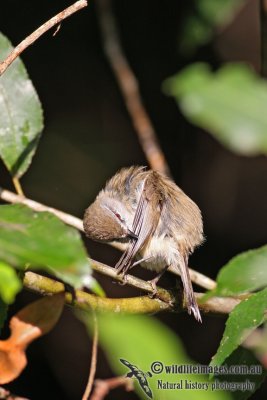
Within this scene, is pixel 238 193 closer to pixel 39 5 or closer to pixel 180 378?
pixel 39 5

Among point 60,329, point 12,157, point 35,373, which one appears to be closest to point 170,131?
point 60,329

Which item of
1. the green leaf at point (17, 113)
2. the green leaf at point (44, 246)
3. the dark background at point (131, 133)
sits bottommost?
the dark background at point (131, 133)

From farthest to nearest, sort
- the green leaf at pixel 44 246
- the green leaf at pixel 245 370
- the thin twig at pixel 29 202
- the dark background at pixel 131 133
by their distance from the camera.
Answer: the dark background at pixel 131 133 → the thin twig at pixel 29 202 → the green leaf at pixel 245 370 → the green leaf at pixel 44 246

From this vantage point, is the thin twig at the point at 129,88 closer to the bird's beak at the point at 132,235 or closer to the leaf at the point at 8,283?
the bird's beak at the point at 132,235

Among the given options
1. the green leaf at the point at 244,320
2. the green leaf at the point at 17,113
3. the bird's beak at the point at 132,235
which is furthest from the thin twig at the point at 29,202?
the green leaf at the point at 244,320

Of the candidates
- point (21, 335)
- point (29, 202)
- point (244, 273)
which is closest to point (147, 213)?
point (29, 202)

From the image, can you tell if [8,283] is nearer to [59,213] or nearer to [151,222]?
[59,213]

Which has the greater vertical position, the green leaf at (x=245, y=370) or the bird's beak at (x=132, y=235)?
the bird's beak at (x=132, y=235)
